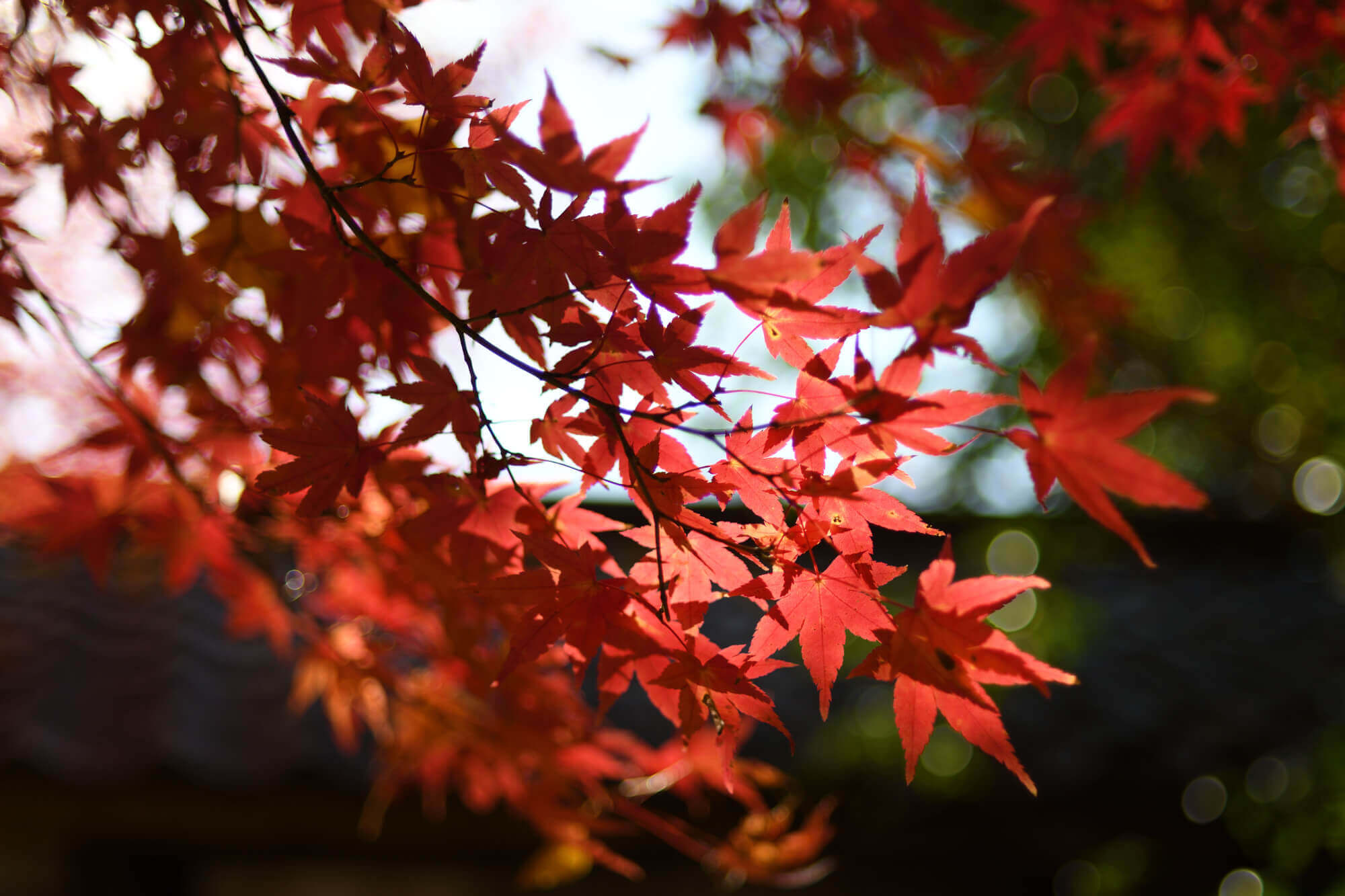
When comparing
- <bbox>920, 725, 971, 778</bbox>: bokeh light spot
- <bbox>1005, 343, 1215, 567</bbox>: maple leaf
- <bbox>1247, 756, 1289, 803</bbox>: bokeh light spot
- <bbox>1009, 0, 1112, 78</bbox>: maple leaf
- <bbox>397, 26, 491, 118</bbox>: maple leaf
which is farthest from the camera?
<bbox>1247, 756, 1289, 803</bbox>: bokeh light spot

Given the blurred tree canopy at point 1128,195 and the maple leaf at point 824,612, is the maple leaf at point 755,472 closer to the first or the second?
the maple leaf at point 824,612

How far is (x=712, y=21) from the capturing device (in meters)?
1.64

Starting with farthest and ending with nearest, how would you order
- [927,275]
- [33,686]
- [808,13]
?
1. [33,686]
2. [808,13]
3. [927,275]

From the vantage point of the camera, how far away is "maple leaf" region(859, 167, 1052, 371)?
531mm

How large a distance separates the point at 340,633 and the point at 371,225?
3.81 feet

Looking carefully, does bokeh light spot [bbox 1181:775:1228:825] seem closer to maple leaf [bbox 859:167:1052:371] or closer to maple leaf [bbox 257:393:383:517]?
maple leaf [bbox 859:167:1052:371]

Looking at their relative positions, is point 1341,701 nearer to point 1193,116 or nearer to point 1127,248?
point 1127,248

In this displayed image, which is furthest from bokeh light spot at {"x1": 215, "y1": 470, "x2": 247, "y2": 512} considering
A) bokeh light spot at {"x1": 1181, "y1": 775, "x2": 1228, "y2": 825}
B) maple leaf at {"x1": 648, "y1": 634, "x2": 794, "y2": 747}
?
bokeh light spot at {"x1": 1181, "y1": 775, "x2": 1228, "y2": 825}

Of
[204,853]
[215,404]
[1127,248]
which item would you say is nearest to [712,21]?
[215,404]

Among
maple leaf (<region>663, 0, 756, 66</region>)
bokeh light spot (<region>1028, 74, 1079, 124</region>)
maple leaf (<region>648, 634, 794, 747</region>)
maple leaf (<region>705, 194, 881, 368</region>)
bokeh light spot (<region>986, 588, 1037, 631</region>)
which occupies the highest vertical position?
bokeh light spot (<region>1028, 74, 1079, 124</region>)

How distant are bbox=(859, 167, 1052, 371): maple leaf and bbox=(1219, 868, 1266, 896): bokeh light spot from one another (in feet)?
9.01

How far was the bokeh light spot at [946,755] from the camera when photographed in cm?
230

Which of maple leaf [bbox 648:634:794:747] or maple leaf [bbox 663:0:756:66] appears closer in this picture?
maple leaf [bbox 648:634:794:747]

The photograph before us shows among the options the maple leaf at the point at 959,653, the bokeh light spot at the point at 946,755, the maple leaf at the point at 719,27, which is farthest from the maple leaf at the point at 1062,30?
the bokeh light spot at the point at 946,755
